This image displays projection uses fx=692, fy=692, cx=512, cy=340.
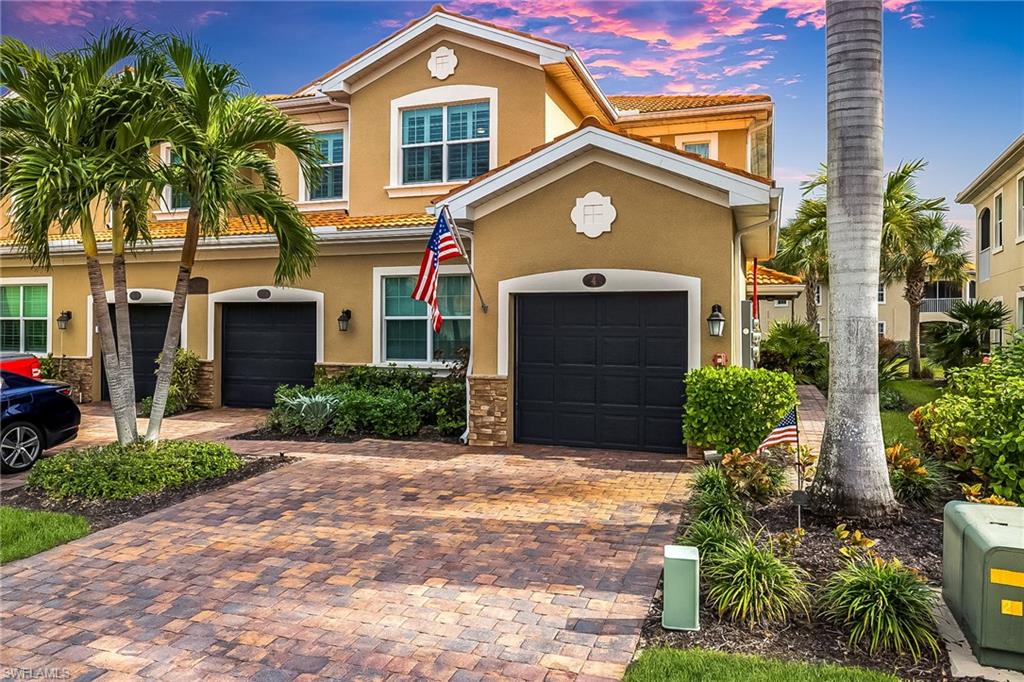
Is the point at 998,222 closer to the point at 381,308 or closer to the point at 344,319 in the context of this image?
the point at 381,308

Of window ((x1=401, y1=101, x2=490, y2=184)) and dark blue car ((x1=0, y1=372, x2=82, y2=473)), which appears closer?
dark blue car ((x1=0, y1=372, x2=82, y2=473))

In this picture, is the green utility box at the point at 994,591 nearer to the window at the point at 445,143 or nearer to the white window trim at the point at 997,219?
the window at the point at 445,143

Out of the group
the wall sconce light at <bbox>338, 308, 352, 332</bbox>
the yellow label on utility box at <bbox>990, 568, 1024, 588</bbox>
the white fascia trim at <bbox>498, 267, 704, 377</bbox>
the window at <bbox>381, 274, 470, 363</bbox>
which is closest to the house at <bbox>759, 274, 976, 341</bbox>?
the window at <bbox>381, 274, 470, 363</bbox>

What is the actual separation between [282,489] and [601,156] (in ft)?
21.7

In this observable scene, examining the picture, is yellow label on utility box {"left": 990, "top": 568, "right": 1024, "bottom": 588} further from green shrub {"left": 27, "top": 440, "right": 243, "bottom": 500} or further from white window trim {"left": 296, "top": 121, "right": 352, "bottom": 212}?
white window trim {"left": 296, "top": 121, "right": 352, "bottom": 212}

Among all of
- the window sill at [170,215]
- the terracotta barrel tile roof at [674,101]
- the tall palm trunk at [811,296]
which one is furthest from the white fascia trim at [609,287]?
the tall palm trunk at [811,296]

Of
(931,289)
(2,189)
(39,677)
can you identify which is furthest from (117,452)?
(931,289)

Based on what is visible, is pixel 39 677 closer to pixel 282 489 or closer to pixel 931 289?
pixel 282 489

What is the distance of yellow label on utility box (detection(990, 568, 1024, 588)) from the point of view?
413 cm

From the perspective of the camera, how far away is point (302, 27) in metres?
13.2

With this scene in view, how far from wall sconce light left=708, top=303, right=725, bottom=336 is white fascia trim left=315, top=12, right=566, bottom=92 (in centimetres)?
662

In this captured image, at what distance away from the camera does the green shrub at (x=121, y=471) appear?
27.0 ft

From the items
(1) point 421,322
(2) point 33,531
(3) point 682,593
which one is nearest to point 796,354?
(1) point 421,322

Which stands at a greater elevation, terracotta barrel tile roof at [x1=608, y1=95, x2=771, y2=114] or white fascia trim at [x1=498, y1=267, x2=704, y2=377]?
terracotta barrel tile roof at [x1=608, y1=95, x2=771, y2=114]
